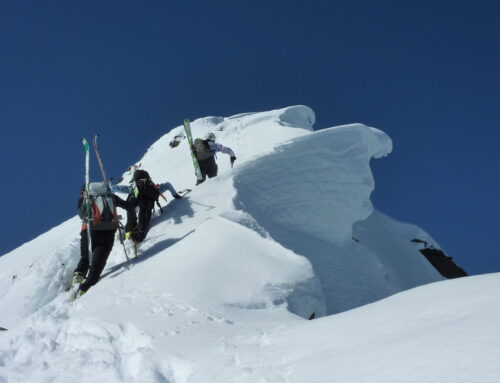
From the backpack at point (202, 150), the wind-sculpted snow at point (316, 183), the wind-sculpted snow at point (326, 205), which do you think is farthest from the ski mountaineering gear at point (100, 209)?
the backpack at point (202, 150)

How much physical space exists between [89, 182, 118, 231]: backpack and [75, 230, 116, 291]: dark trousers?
0.18 metres

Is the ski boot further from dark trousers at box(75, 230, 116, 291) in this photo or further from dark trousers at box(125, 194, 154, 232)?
dark trousers at box(125, 194, 154, 232)

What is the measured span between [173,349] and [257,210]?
18.4 feet

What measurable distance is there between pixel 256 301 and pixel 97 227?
3.48 metres

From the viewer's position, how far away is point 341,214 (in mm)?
11758

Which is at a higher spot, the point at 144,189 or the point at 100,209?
the point at 100,209

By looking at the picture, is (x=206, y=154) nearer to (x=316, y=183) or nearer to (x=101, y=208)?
(x=316, y=183)

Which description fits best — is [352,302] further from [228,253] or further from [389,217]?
[389,217]

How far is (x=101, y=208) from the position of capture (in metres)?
7.66

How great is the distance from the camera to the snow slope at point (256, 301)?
334cm

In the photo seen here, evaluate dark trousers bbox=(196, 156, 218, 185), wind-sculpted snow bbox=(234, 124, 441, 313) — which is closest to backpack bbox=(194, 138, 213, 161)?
dark trousers bbox=(196, 156, 218, 185)

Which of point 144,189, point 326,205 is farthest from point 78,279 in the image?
point 326,205

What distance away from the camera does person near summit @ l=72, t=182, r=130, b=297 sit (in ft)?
24.6

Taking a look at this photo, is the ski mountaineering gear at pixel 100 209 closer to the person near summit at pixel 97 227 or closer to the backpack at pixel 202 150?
the person near summit at pixel 97 227
